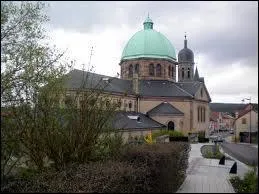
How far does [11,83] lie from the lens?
7.12 metres

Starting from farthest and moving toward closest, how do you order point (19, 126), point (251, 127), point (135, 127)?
point (135, 127) < point (19, 126) < point (251, 127)

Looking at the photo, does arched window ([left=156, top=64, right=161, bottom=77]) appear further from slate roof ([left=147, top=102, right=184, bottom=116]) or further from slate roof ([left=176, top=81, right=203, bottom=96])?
slate roof ([left=147, top=102, right=184, bottom=116])

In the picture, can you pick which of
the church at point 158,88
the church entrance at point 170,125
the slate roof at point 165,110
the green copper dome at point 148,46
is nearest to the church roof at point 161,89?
the church at point 158,88

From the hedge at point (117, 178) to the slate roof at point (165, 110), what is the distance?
41.9m

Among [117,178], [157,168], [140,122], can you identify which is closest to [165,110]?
[140,122]

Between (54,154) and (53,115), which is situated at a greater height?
(53,115)

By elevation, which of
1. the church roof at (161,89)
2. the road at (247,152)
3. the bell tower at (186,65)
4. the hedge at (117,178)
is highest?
the bell tower at (186,65)

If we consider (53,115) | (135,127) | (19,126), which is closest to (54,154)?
(53,115)

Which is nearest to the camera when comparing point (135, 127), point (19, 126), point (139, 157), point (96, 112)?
point (19, 126)

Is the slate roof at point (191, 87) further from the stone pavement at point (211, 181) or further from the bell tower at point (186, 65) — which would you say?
the stone pavement at point (211, 181)

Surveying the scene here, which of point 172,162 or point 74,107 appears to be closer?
point 172,162

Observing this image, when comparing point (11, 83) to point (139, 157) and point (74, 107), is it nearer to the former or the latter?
point (74, 107)

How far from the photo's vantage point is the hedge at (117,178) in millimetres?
6137

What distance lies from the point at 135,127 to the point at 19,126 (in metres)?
32.1
